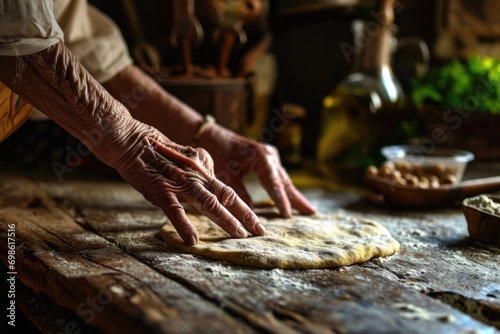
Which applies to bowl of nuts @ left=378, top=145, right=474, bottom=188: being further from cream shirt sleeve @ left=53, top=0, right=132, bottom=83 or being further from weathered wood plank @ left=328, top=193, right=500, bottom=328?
cream shirt sleeve @ left=53, top=0, right=132, bottom=83

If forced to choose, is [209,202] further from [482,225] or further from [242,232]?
[482,225]

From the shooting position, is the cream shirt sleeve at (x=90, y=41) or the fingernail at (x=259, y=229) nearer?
the fingernail at (x=259, y=229)

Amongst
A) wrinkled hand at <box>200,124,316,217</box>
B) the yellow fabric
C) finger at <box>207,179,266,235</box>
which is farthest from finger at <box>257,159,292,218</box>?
the yellow fabric

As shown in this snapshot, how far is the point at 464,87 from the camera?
2.43 m

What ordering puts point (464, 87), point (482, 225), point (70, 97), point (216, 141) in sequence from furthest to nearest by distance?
1. point (464, 87)
2. point (216, 141)
3. point (482, 225)
4. point (70, 97)

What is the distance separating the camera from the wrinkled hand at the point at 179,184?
4.59ft

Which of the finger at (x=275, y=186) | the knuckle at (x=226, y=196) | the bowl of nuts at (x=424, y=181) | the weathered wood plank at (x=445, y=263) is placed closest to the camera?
the weathered wood plank at (x=445, y=263)

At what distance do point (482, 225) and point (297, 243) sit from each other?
20.5 inches

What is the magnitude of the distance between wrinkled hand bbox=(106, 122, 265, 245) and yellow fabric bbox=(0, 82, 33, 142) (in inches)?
13.7

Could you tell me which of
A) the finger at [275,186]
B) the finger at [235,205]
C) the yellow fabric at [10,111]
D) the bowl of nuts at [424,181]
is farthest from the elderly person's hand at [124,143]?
the bowl of nuts at [424,181]

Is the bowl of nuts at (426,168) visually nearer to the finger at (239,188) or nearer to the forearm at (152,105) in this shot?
the finger at (239,188)

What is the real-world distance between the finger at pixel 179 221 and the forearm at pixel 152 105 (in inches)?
20.0

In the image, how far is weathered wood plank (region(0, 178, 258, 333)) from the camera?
1007 mm

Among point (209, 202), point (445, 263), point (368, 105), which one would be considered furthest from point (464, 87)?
point (209, 202)
